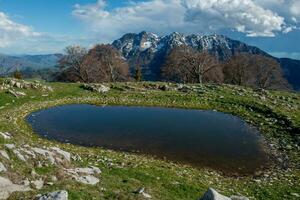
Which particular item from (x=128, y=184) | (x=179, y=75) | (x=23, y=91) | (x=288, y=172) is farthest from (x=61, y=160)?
(x=179, y=75)

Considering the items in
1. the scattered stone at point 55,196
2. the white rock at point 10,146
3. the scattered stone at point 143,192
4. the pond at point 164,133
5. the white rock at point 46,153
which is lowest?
the pond at point 164,133

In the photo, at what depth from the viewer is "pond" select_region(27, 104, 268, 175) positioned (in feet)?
102

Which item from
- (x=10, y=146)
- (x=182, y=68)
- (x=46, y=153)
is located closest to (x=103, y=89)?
(x=46, y=153)

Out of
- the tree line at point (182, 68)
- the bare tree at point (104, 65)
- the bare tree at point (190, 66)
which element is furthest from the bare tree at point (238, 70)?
the bare tree at point (104, 65)

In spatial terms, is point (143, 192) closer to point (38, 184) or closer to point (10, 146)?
point (38, 184)

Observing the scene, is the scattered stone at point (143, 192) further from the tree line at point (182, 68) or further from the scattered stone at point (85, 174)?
the tree line at point (182, 68)

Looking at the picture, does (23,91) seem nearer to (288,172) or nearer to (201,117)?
(201,117)

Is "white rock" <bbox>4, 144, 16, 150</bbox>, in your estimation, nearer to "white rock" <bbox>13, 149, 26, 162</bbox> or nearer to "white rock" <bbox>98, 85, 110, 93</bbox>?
"white rock" <bbox>13, 149, 26, 162</bbox>

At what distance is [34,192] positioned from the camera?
17.2m

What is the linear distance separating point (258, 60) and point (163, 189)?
93.4 metres

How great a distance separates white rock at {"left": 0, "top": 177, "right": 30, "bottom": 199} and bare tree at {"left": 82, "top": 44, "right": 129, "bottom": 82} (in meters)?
77.6

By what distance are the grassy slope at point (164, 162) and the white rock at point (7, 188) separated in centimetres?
44

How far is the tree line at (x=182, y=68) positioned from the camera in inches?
3728

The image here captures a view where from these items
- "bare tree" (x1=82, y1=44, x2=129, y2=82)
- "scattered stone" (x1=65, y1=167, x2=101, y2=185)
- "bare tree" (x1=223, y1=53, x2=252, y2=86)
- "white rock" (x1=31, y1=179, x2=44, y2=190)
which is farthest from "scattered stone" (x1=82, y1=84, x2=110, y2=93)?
"bare tree" (x1=223, y1=53, x2=252, y2=86)
